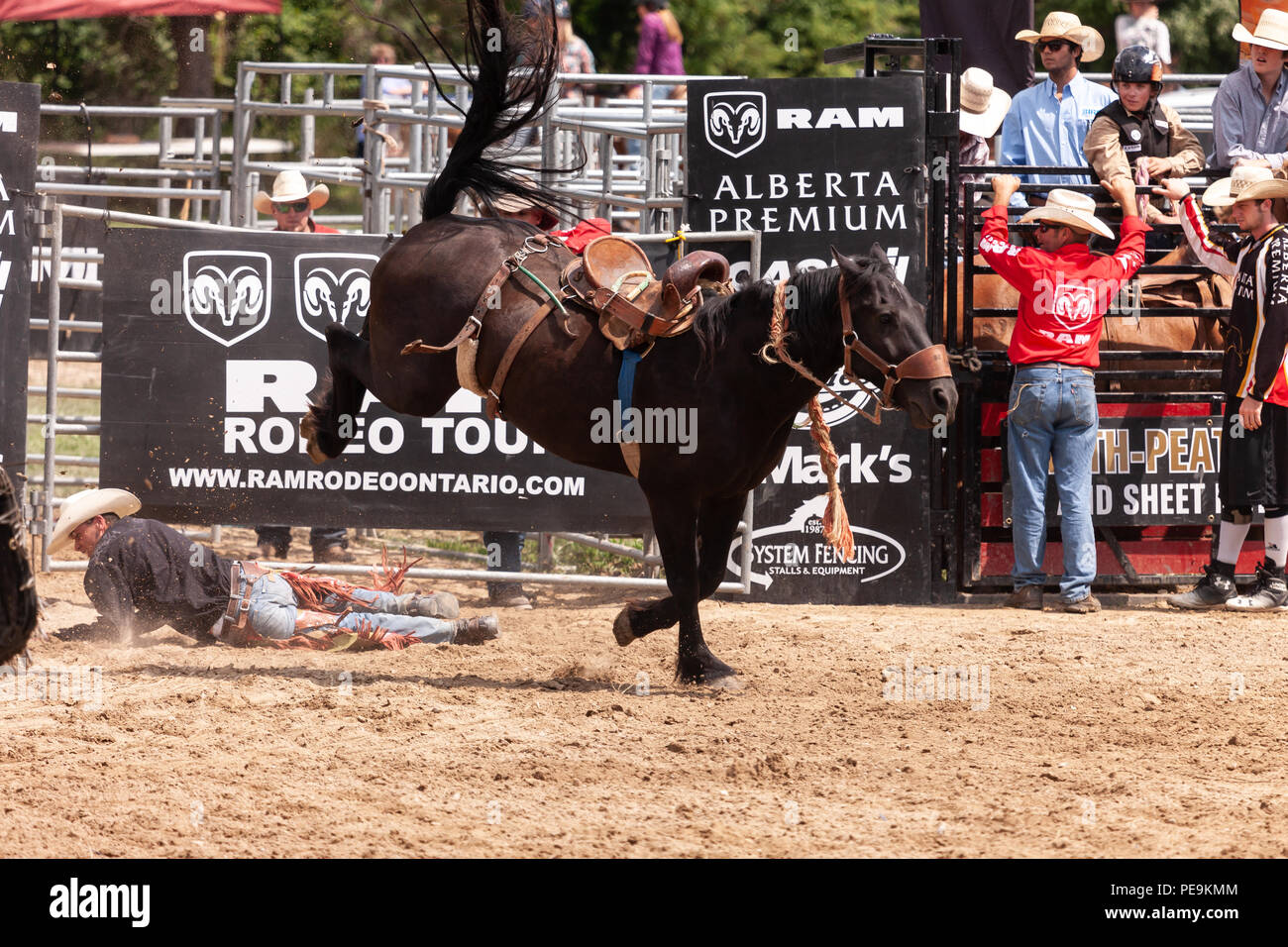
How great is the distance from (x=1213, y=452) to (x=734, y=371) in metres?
3.97

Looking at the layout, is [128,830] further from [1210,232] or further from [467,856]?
[1210,232]

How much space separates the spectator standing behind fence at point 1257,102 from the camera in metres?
8.96

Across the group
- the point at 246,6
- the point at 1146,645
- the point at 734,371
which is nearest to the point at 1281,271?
the point at 1146,645

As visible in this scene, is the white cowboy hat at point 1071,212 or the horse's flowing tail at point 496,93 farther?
the white cowboy hat at point 1071,212

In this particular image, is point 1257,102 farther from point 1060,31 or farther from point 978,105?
point 978,105

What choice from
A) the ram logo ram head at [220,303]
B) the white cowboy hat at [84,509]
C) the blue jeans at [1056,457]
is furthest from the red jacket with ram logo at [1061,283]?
the white cowboy hat at [84,509]

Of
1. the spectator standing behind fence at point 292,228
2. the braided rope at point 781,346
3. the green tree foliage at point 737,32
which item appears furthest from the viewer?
the green tree foliage at point 737,32

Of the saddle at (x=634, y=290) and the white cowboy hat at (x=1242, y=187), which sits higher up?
the white cowboy hat at (x=1242, y=187)

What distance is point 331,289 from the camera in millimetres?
8227

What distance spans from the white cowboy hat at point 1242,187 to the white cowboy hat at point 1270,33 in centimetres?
92

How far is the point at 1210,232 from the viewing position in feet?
28.8

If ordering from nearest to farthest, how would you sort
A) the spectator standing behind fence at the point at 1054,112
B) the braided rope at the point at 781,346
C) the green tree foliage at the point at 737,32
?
the braided rope at the point at 781,346
the spectator standing behind fence at the point at 1054,112
the green tree foliage at the point at 737,32

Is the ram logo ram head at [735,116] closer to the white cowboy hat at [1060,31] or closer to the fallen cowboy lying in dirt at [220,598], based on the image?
the white cowboy hat at [1060,31]

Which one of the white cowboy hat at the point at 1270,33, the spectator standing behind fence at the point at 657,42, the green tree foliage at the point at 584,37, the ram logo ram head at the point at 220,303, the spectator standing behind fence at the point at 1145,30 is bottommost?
the ram logo ram head at the point at 220,303
